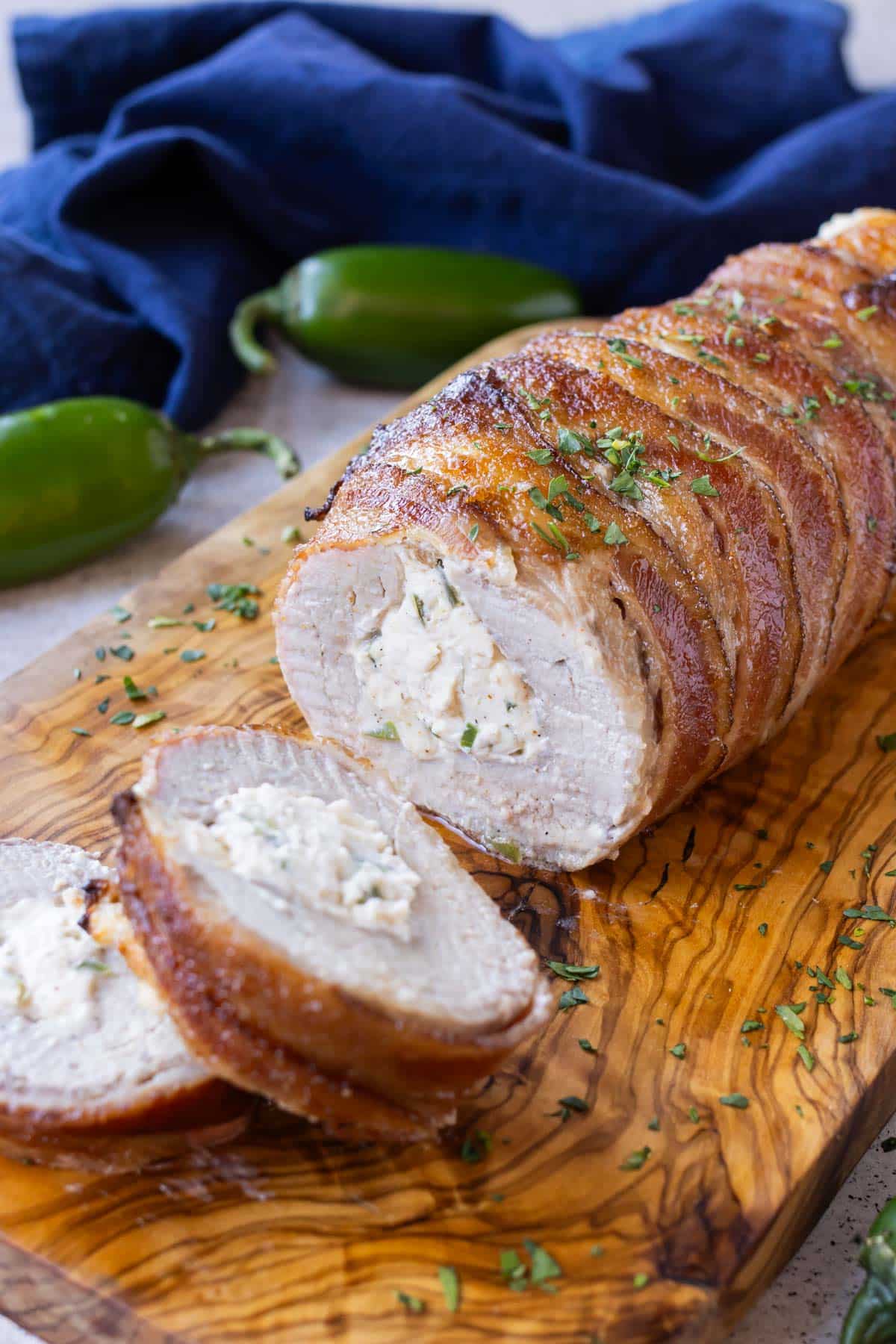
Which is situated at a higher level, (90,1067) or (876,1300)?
(90,1067)

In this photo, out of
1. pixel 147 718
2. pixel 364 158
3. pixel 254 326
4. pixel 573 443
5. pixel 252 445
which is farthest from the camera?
pixel 364 158

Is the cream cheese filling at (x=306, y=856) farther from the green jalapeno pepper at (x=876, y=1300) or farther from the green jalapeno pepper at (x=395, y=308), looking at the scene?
the green jalapeno pepper at (x=395, y=308)

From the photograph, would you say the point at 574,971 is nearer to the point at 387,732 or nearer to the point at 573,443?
the point at 387,732

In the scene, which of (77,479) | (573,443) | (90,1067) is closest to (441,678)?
(573,443)

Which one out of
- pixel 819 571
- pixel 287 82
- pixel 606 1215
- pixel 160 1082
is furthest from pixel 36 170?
pixel 606 1215

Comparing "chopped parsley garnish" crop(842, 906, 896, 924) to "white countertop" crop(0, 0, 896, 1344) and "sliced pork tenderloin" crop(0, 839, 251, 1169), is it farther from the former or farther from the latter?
"sliced pork tenderloin" crop(0, 839, 251, 1169)

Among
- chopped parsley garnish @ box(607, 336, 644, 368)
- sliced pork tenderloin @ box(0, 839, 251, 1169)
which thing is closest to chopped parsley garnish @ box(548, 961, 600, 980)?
sliced pork tenderloin @ box(0, 839, 251, 1169)
